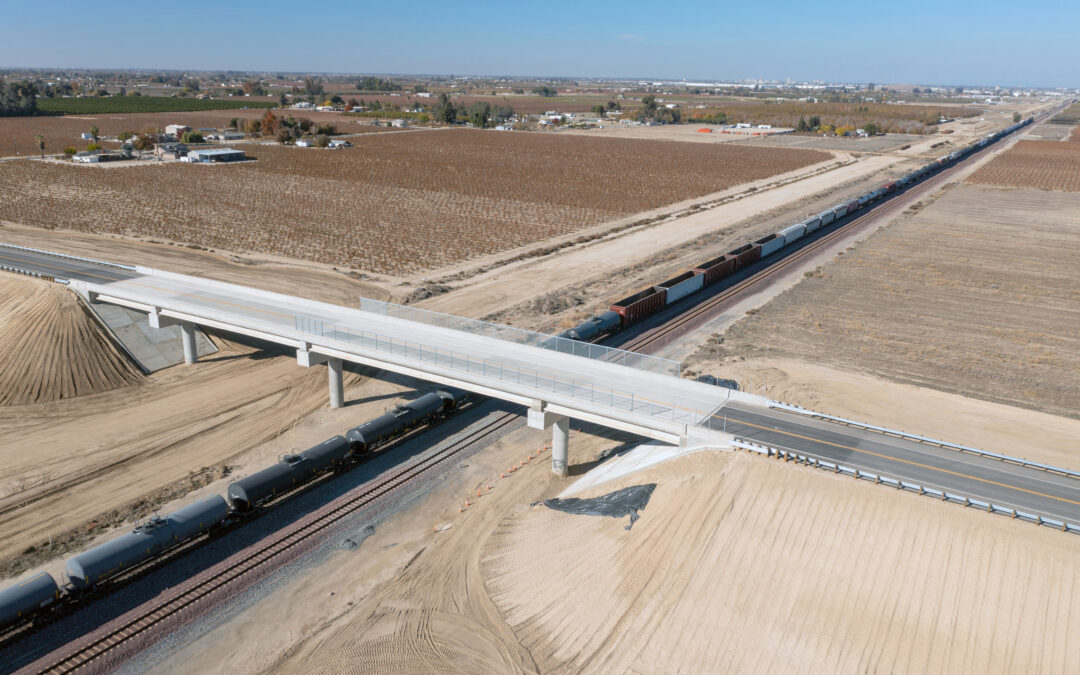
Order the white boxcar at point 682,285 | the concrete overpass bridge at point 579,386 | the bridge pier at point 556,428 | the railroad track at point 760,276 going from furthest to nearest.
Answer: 1. the white boxcar at point 682,285
2. the railroad track at point 760,276
3. the bridge pier at point 556,428
4. the concrete overpass bridge at point 579,386

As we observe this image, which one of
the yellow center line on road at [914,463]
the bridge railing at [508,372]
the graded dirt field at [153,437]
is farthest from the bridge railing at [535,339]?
the yellow center line on road at [914,463]

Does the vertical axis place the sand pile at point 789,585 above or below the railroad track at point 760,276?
below

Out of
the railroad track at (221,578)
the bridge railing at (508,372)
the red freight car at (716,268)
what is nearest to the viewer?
the railroad track at (221,578)

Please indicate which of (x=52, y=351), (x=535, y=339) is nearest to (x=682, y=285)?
(x=535, y=339)

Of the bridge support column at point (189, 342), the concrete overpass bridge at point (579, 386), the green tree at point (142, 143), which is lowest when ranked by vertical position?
the bridge support column at point (189, 342)

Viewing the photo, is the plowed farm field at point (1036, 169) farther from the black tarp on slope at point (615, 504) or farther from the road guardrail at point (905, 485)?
the black tarp on slope at point (615, 504)

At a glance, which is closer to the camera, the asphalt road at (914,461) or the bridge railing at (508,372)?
the asphalt road at (914,461)

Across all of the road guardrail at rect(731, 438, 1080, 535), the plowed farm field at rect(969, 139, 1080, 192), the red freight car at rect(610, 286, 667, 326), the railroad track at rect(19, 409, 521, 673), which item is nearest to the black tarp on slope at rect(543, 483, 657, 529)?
the road guardrail at rect(731, 438, 1080, 535)

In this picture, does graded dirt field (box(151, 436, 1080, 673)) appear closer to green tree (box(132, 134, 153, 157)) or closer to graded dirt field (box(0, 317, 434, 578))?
graded dirt field (box(0, 317, 434, 578))
